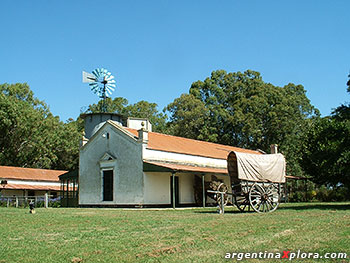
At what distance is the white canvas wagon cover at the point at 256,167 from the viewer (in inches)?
715

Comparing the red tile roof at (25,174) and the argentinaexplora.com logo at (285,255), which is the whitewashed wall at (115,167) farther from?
the argentinaexplora.com logo at (285,255)

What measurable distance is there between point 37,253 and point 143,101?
59.1 metres

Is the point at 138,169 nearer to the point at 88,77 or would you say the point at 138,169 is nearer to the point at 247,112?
the point at 88,77

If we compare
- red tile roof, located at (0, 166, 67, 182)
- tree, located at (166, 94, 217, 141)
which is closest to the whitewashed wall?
red tile roof, located at (0, 166, 67, 182)

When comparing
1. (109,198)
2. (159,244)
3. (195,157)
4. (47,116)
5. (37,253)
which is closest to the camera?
(37,253)

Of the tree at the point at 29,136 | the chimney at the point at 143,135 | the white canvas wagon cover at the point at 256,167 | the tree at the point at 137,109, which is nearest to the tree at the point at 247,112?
the tree at the point at 137,109

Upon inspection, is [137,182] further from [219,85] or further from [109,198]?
[219,85]

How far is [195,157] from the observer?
101 feet

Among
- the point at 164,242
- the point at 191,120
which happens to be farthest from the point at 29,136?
the point at 164,242

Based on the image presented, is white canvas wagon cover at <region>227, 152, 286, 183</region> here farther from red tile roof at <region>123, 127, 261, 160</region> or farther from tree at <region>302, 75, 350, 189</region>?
red tile roof at <region>123, 127, 261, 160</region>

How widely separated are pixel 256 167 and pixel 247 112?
32822mm

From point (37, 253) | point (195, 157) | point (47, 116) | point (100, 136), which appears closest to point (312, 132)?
point (195, 157)

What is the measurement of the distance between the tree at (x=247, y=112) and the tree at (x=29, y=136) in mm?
14536

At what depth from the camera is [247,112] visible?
50.8 meters
